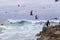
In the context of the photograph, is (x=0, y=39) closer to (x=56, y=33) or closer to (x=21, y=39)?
(x=21, y=39)

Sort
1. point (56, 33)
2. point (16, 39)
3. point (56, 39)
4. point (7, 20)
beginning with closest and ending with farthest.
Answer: point (56, 39) < point (56, 33) < point (16, 39) < point (7, 20)

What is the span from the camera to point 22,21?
112m

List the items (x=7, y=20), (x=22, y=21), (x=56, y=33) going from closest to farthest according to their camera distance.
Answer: (x=56, y=33)
(x=22, y=21)
(x=7, y=20)

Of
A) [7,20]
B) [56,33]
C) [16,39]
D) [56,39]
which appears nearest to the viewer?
[56,39]

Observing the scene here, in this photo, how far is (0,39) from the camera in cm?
5116

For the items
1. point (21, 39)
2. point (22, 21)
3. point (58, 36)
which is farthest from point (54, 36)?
point (22, 21)

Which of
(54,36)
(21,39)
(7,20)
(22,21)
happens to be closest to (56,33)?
(54,36)

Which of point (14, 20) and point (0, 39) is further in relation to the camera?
point (14, 20)

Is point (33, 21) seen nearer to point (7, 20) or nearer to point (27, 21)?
point (27, 21)

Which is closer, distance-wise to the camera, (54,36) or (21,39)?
(54,36)

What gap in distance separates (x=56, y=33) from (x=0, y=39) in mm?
21020

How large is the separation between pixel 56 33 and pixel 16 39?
19.4 metres

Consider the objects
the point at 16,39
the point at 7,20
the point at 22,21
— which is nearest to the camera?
the point at 16,39

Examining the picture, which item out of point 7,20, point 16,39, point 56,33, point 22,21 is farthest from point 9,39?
point 7,20
